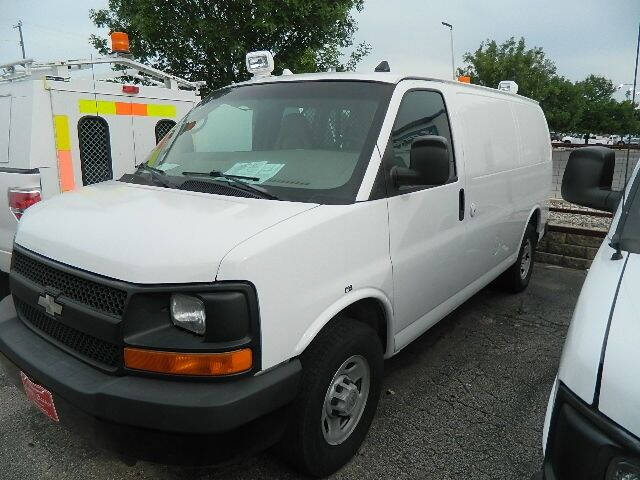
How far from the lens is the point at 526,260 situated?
5469 millimetres

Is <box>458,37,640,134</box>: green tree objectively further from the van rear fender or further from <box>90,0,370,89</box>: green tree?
the van rear fender

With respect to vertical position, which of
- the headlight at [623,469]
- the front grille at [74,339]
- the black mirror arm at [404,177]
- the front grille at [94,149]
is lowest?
the headlight at [623,469]

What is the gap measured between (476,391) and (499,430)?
18.1 inches

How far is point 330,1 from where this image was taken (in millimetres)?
12430

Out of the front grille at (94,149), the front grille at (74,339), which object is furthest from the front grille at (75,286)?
the front grille at (94,149)

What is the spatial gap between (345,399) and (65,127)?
4101 mm

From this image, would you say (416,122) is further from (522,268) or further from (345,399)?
(522,268)

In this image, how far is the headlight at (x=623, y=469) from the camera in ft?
4.13

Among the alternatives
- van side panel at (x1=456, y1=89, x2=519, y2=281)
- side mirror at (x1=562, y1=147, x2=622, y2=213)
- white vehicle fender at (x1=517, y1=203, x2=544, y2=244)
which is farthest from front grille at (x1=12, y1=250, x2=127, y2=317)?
white vehicle fender at (x1=517, y1=203, x2=544, y2=244)

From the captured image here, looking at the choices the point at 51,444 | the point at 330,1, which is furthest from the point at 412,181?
the point at 330,1

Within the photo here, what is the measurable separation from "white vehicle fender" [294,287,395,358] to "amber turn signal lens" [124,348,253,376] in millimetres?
291

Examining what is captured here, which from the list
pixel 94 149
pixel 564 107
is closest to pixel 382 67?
pixel 94 149

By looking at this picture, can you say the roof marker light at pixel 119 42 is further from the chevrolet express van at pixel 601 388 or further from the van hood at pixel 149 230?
the chevrolet express van at pixel 601 388

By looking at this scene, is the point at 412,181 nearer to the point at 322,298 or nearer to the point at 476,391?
the point at 322,298
